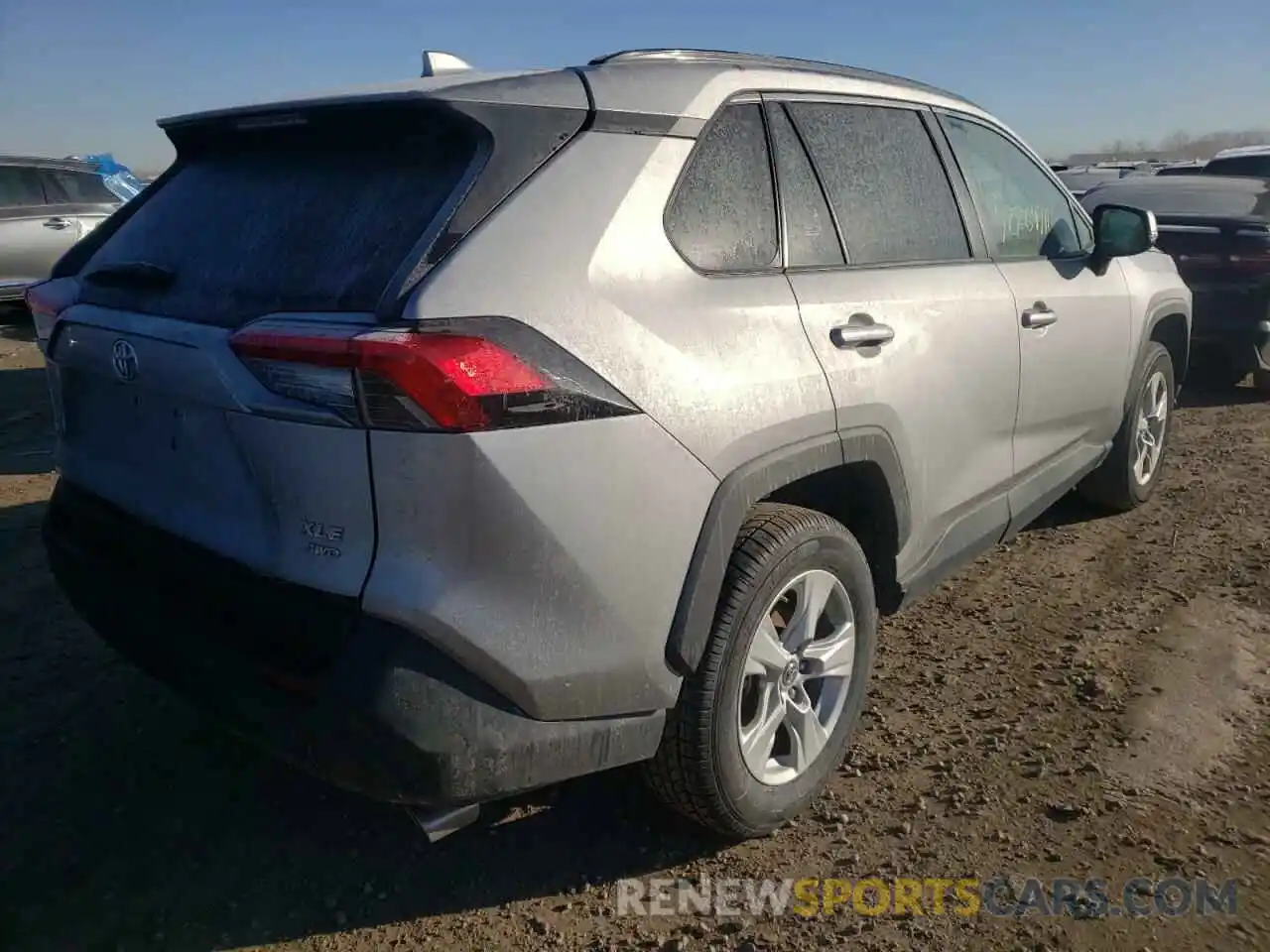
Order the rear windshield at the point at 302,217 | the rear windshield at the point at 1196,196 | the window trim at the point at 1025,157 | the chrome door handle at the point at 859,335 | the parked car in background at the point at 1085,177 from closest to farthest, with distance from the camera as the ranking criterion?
the rear windshield at the point at 302,217, the chrome door handle at the point at 859,335, the window trim at the point at 1025,157, the rear windshield at the point at 1196,196, the parked car in background at the point at 1085,177

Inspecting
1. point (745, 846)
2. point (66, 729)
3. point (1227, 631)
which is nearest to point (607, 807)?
point (745, 846)

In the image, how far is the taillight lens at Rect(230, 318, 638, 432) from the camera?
179cm

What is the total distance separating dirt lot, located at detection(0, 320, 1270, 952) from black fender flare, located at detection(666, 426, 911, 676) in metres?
0.70

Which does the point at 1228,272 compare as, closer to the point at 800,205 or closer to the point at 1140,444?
the point at 1140,444

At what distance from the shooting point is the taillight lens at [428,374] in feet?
5.86

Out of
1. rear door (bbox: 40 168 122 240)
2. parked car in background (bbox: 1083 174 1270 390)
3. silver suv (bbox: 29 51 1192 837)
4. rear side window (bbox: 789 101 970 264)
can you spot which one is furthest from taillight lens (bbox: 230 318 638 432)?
rear door (bbox: 40 168 122 240)

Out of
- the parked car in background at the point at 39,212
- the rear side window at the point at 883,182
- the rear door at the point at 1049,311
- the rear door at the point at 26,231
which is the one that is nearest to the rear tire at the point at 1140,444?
the rear door at the point at 1049,311

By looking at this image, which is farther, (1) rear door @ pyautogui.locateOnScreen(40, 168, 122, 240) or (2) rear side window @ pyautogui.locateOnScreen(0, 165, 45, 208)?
(1) rear door @ pyautogui.locateOnScreen(40, 168, 122, 240)

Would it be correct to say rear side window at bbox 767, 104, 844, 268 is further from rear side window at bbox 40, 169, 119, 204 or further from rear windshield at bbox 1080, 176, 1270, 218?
rear side window at bbox 40, 169, 119, 204

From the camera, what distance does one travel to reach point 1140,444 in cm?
483

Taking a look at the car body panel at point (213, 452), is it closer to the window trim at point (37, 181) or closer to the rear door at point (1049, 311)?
the rear door at point (1049, 311)

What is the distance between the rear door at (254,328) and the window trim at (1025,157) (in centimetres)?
200

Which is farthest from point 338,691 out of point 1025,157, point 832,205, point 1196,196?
point 1196,196

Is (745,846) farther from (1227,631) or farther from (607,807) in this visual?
(1227,631)
